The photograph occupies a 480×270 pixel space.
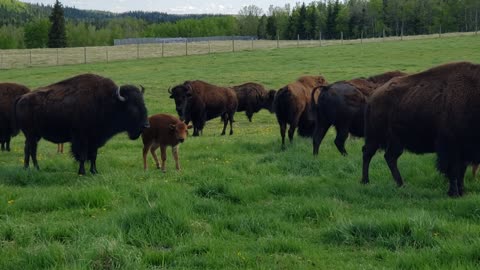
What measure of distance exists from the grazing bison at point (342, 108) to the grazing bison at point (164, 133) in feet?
10.1

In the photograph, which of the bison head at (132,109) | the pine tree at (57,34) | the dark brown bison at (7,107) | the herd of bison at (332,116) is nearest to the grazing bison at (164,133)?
the herd of bison at (332,116)

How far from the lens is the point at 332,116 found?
11.9m

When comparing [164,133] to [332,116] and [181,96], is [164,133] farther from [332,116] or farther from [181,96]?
[181,96]

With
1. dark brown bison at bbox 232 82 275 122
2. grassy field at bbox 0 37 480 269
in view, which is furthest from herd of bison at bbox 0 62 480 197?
dark brown bison at bbox 232 82 275 122

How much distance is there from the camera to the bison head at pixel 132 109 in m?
11.1

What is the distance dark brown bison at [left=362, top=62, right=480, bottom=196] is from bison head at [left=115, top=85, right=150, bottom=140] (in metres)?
4.44

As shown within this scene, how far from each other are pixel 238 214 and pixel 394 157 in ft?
11.1

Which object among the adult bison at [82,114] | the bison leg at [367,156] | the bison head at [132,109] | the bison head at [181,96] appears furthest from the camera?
the bison head at [181,96]

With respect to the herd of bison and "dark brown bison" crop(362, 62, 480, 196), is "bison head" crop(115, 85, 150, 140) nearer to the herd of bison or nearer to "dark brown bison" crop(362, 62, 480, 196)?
the herd of bison

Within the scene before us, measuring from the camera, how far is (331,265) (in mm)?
5496

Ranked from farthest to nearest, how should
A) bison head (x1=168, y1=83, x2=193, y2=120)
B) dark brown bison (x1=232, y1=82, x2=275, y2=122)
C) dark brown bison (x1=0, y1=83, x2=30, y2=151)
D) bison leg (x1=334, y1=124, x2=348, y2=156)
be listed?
dark brown bison (x1=232, y1=82, x2=275, y2=122)
bison head (x1=168, y1=83, x2=193, y2=120)
dark brown bison (x1=0, y1=83, x2=30, y2=151)
bison leg (x1=334, y1=124, x2=348, y2=156)

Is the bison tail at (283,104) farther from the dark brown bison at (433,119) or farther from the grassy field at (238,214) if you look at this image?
the dark brown bison at (433,119)

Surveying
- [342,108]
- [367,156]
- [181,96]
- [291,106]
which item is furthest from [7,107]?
[367,156]

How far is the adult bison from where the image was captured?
10859 mm
